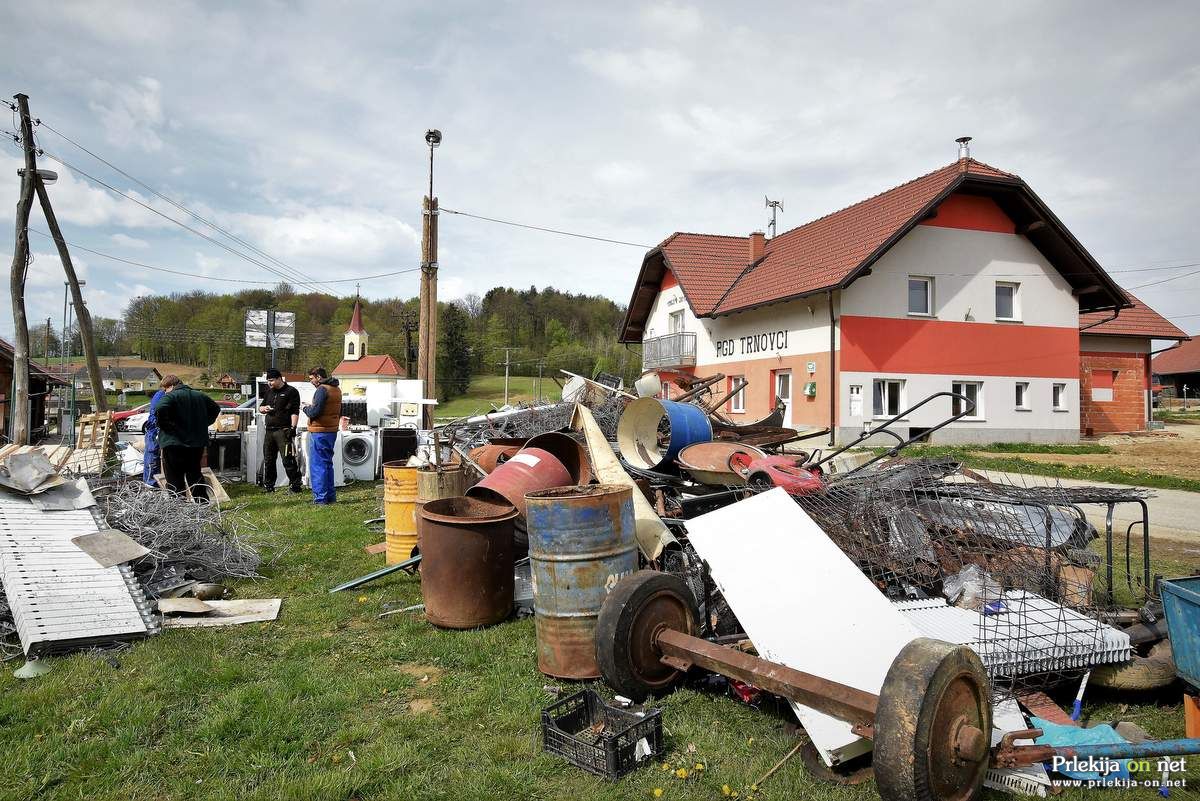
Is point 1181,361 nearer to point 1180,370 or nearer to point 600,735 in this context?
point 1180,370

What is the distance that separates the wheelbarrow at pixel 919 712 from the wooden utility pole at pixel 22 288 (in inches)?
606

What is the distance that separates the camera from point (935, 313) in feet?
61.7

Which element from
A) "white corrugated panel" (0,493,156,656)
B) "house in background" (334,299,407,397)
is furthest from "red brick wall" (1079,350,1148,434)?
"house in background" (334,299,407,397)

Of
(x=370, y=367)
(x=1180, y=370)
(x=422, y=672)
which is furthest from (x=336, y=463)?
(x=1180, y=370)

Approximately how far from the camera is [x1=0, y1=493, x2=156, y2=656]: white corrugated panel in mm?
3914

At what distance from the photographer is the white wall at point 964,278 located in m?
18.4

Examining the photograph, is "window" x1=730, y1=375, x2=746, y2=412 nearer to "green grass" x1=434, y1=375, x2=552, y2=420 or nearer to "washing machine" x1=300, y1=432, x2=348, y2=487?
"washing machine" x1=300, y1=432, x2=348, y2=487

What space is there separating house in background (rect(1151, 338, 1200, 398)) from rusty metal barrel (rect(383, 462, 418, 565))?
6455 centimetres

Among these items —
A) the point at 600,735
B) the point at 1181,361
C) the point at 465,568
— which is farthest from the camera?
the point at 1181,361

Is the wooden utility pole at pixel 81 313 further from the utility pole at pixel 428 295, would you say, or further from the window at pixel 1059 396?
the window at pixel 1059 396

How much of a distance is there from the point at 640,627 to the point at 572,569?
1.88 ft

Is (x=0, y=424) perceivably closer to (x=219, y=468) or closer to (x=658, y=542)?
(x=219, y=468)

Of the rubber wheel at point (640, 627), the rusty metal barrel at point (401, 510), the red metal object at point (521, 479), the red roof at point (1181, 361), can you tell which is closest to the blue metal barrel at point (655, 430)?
the red metal object at point (521, 479)

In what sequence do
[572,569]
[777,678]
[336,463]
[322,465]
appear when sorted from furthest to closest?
[336,463]
[322,465]
[572,569]
[777,678]
